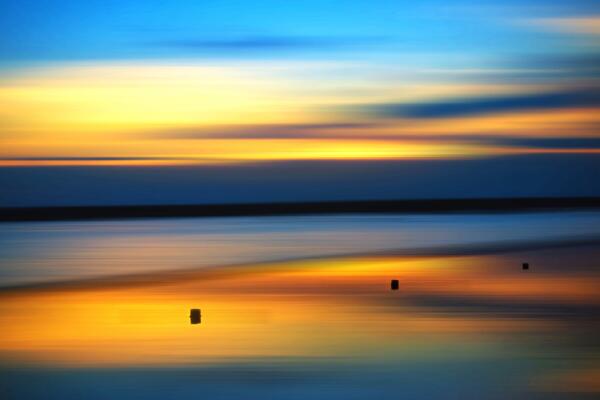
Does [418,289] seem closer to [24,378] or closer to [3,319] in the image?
[3,319]

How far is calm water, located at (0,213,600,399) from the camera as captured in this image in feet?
29.3

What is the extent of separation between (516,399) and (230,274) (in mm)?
13328

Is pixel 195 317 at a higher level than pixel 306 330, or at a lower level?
higher

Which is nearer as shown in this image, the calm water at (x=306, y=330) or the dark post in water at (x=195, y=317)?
the calm water at (x=306, y=330)

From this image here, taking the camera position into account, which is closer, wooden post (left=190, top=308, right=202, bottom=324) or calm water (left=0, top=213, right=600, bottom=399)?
calm water (left=0, top=213, right=600, bottom=399)

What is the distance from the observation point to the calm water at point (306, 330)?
8.93 meters

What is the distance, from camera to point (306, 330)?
1229cm

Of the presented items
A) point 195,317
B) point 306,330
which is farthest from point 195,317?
point 306,330

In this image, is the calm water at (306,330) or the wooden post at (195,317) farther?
the wooden post at (195,317)

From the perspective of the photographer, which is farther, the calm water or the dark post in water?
the dark post in water

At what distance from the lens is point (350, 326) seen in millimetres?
12523

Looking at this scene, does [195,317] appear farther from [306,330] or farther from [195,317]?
[306,330]

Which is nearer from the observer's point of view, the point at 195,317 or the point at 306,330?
the point at 306,330

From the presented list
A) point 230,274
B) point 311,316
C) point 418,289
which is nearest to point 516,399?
point 311,316
